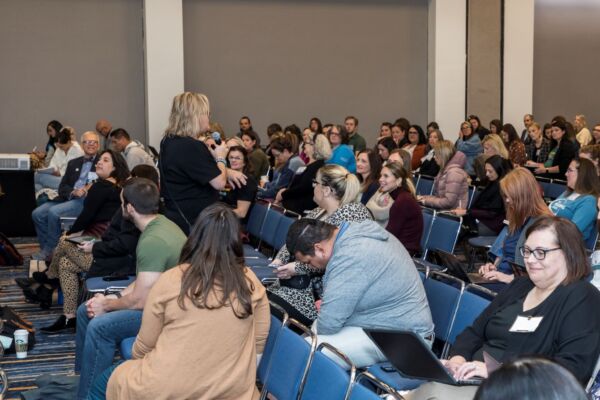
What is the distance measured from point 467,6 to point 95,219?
33.9 ft

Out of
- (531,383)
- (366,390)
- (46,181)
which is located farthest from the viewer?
(46,181)

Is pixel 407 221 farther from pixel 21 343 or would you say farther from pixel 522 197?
pixel 21 343

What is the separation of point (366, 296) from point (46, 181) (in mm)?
7402

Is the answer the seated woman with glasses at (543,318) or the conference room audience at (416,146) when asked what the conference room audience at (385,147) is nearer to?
the conference room audience at (416,146)

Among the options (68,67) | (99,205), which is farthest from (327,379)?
(68,67)

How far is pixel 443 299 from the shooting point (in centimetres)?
417

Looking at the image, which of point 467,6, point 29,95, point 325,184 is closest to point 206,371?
point 325,184

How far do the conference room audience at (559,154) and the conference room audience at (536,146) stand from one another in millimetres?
477

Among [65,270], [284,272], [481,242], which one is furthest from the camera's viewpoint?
[481,242]

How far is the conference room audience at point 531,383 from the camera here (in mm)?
1506

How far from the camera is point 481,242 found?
24.4 ft

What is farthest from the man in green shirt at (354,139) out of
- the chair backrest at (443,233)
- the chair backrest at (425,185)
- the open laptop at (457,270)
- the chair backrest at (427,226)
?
the open laptop at (457,270)

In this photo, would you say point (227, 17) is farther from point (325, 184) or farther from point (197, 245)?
point (197, 245)

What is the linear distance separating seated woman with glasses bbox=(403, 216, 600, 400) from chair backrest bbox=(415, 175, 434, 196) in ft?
20.0
